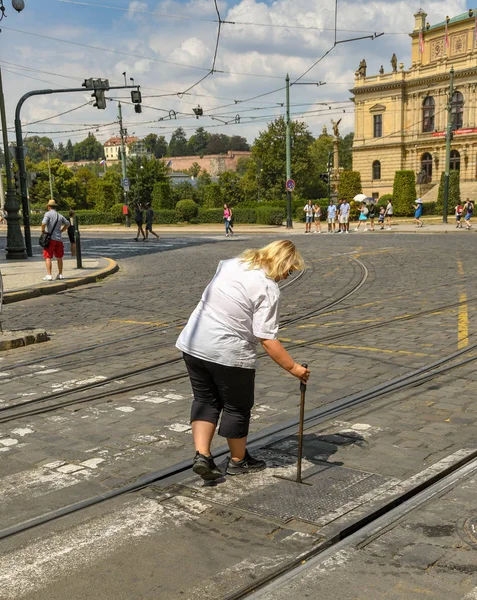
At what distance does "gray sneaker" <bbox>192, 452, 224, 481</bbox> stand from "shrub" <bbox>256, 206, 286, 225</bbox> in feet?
139

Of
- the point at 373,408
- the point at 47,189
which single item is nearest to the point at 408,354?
the point at 373,408

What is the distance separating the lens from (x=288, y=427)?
542 centimetres

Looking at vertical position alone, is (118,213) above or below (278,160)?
below

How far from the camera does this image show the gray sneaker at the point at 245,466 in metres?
4.44

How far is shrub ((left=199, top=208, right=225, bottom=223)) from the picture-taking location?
52.3 m

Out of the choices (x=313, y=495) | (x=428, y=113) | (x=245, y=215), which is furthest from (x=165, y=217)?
(x=313, y=495)

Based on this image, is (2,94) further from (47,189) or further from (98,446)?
(47,189)

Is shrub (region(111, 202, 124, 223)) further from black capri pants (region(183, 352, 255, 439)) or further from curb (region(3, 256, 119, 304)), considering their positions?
black capri pants (region(183, 352, 255, 439))

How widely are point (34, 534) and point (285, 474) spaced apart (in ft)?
5.27

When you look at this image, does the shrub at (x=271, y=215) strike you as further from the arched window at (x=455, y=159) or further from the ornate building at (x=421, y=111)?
the arched window at (x=455, y=159)

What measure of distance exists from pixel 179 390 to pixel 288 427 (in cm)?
150

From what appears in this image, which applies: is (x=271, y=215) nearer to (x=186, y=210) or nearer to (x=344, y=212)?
(x=186, y=210)

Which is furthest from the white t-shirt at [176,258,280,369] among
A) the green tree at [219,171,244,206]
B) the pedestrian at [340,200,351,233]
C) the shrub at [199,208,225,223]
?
the green tree at [219,171,244,206]

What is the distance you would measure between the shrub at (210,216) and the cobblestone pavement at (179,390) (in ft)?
126
